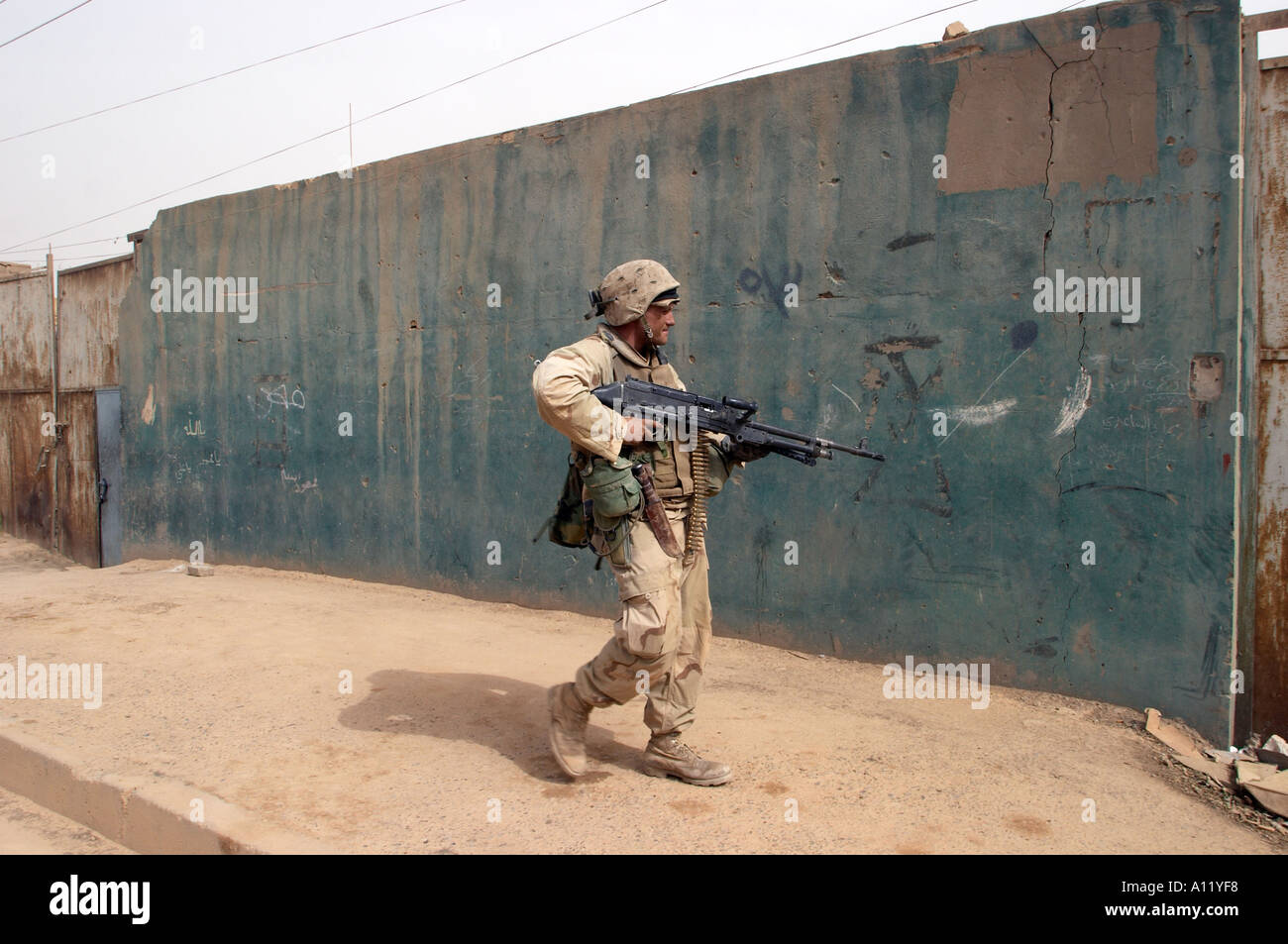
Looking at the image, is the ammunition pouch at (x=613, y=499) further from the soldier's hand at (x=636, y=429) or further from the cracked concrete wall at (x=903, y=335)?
the cracked concrete wall at (x=903, y=335)

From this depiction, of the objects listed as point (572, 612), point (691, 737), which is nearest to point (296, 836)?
point (691, 737)

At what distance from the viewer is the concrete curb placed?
2.95 m

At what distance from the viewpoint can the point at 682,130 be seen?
18.4 feet

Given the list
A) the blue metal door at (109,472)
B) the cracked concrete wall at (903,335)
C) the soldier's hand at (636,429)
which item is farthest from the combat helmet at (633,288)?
the blue metal door at (109,472)

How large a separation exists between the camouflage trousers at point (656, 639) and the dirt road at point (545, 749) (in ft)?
1.01

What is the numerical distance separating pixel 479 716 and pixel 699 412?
179 cm

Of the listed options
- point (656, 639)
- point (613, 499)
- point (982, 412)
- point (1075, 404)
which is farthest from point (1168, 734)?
point (613, 499)

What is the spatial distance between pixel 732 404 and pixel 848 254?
2011 millimetres

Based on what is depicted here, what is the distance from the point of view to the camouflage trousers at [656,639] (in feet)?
10.3

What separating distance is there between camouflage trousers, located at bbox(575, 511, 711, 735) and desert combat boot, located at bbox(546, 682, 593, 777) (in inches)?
1.9

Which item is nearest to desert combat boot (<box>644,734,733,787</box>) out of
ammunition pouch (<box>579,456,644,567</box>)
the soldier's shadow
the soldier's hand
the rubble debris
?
the soldier's shadow

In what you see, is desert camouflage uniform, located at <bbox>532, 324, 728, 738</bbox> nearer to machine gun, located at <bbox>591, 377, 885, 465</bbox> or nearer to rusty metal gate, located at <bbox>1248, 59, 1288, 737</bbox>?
machine gun, located at <bbox>591, 377, 885, 465</bbox>

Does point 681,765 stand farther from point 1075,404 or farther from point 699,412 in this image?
point 1075,404
